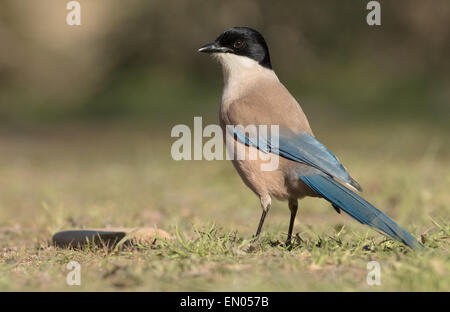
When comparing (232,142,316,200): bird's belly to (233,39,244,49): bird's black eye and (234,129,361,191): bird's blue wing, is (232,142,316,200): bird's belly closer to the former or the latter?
(234,129,361,191): bird's blue wing

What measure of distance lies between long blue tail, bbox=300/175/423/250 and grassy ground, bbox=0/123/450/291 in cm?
11

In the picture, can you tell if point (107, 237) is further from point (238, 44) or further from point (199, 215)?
point (199, 215)

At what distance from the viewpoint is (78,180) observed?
880 centimetres

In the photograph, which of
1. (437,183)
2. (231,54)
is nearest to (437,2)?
(437,183)

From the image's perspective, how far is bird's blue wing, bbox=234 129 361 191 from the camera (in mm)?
4465

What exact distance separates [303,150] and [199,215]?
7.65 feet

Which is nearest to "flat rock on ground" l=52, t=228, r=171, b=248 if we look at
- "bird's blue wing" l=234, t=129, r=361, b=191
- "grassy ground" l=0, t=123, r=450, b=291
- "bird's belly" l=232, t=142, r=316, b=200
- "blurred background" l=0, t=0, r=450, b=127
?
"grassy ground" l=0, t=123, r=450, b=291

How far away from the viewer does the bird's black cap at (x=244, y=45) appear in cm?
528

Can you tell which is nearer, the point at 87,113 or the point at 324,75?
the point at 87,113

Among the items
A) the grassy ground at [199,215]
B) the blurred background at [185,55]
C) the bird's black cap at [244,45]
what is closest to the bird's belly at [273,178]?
the grassy ground at [199,215]

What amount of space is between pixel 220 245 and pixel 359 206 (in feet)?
2.87

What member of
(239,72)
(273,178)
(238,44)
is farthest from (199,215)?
(273,178)

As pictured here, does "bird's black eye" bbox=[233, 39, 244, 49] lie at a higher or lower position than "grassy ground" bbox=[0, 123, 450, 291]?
higher
